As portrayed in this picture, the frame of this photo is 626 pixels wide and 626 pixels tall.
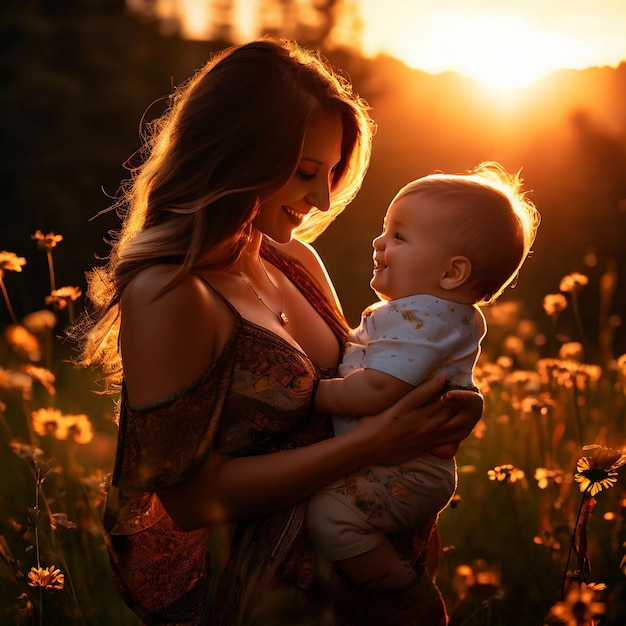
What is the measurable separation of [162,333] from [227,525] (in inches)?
22.1

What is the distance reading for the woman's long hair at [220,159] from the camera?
188 centimetres

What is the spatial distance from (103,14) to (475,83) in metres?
3.53

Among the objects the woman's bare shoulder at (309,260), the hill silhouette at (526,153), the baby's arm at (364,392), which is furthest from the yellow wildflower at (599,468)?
the hill silhouette at (526,153)

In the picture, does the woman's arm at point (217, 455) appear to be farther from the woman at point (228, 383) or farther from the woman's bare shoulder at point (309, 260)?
the woman's bare shoulder at point (309, 260)

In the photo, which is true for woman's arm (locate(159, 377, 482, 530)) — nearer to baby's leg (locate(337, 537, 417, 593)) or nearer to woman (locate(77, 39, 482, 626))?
woman (locate(77, 39, 482, 626))

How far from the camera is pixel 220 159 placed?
1923 millimetres

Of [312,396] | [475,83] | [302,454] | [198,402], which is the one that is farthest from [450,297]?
[475,83]

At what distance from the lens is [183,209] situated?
1.90m

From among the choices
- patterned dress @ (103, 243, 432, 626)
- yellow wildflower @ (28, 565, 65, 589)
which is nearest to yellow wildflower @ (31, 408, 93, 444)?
patterned dress @ (103, 243, 432, 626)

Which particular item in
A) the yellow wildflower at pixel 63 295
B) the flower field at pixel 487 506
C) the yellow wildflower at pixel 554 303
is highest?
the yellow wildflower at pixel 63 295

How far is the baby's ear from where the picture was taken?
2.03 meters

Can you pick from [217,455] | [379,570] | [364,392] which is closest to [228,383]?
[217,455]

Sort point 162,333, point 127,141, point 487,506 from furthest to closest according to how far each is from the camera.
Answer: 1. point 127,141
2. point 487,506
3. point 162,333

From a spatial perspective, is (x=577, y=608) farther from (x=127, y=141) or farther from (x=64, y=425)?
(x=127, y=141)
